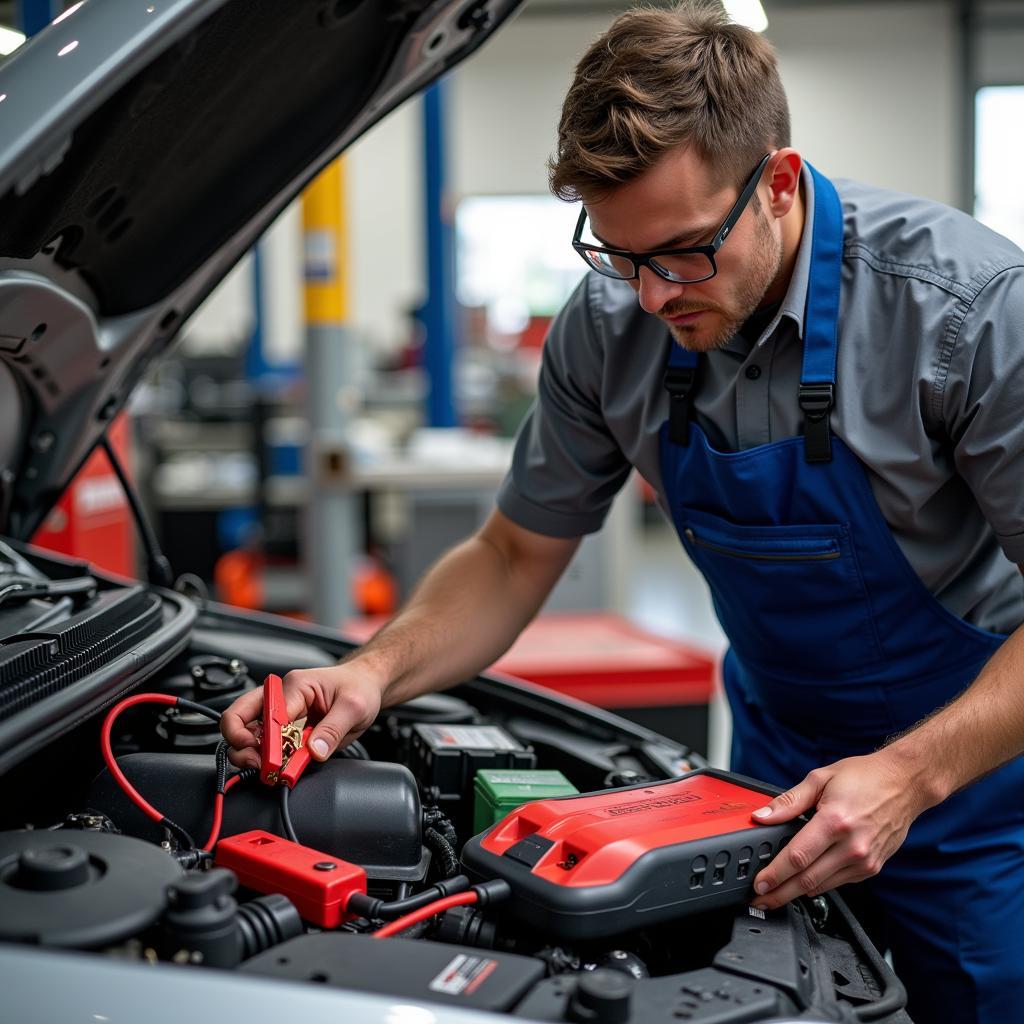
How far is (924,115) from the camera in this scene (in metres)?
10.9

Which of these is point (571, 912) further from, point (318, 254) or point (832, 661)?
point (318, 254)

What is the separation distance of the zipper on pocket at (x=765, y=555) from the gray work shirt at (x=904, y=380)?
88 mm

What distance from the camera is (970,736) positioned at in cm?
119

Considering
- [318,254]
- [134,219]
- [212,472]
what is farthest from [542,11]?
[134,219]

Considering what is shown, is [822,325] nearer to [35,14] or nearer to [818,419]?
[818,419]

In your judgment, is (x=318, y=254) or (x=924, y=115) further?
(x=924, y=115)

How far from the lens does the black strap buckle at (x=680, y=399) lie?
1439mm

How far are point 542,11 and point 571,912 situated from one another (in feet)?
36.7

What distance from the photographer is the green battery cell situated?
1216 millimetres

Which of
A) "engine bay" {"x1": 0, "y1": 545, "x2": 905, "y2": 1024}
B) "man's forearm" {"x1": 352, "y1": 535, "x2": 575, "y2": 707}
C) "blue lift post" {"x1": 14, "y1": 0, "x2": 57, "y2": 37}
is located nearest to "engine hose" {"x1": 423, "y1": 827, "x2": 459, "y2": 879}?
"engine bay" {"x1": 0, "y1": 545, "x2": 905, "y2": 1024}

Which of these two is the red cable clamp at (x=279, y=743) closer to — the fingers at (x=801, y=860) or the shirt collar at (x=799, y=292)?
the fingers at (x=801, y=860)

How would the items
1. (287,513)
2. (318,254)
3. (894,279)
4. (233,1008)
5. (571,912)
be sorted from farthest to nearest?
1. (287,513)
2. (318,254)
3. (894,279)
4. (571,912)
5. (233,1008)

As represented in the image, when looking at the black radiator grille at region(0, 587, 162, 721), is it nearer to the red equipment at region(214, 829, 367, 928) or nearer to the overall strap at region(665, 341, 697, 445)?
the red equipment at region(214, 829, 367, 928)

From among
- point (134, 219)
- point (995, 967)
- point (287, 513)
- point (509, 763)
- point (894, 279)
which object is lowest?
point (287, 513)
